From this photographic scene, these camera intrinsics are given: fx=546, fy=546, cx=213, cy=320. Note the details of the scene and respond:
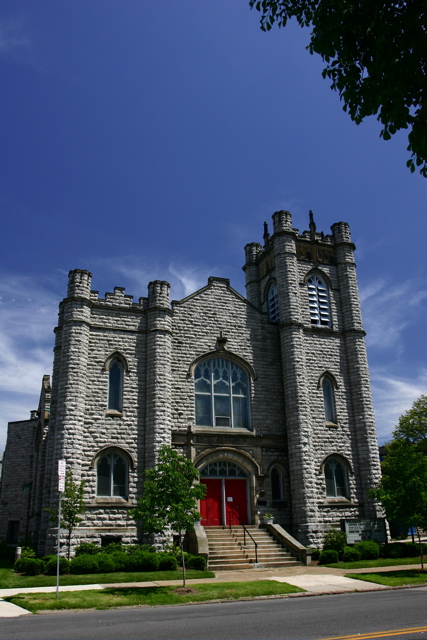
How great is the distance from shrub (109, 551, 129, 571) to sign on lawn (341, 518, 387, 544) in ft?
33.3

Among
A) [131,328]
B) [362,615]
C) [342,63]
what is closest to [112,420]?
[131,328]

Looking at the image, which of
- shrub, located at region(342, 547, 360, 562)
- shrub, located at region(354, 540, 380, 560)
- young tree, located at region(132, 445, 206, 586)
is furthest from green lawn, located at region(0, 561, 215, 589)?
shrub, located at region(354, 540, 380, 560)

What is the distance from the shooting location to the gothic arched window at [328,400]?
27281mm

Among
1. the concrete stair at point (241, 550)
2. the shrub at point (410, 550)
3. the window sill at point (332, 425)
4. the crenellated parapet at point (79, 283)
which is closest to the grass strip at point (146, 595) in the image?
the concrete stair at point (241, 550)

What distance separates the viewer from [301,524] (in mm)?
24219

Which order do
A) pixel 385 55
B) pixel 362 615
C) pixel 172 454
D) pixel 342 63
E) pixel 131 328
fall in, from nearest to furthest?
pixel 385 55, pixel 342 63, pixel 362 615, pixel 172 454, pixel 131 328

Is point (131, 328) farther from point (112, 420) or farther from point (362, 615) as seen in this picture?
point (362, 615)

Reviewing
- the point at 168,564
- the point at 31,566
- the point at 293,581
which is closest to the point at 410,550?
the point at 293,581

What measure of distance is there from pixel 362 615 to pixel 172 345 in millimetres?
16074

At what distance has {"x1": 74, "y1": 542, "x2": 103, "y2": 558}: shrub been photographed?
20500mm

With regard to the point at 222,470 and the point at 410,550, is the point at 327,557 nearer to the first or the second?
→ the point at 410,550

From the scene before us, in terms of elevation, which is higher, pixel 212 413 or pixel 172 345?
pixel 172 345

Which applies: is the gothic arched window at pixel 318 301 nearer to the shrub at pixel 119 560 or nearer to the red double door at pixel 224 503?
the red double door at pixel 224 503

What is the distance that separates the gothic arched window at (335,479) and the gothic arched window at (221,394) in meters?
4.43
